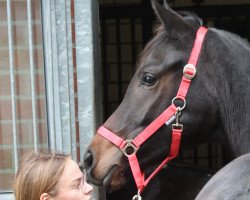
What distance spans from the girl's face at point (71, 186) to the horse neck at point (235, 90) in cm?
95

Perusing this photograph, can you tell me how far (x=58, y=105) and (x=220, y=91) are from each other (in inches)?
35.0

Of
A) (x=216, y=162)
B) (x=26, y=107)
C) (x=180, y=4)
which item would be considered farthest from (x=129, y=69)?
(x=26, y=107)

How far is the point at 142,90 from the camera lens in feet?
8.34

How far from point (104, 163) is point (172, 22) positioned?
27.0 inches

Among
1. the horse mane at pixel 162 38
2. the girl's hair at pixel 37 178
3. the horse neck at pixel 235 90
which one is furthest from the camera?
the horse mane at pixel 162 38

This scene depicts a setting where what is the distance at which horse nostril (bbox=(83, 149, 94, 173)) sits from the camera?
2578 millimetres

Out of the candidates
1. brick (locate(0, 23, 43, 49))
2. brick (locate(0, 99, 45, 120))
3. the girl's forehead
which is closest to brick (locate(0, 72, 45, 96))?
brick (locate(0, 99, 45, 120))

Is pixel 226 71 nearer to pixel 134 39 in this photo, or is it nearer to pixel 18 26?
pixel 18 26

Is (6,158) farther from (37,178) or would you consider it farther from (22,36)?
(37,178)

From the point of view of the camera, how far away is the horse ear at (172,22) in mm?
2510

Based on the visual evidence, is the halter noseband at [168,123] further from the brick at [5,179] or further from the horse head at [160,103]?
the brick at [5,179]

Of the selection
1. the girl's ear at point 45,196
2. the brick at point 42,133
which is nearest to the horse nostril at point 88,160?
the brick at point 42,133

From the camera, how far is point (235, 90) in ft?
8.02

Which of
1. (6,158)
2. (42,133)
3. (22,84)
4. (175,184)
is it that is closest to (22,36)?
(22,84)
